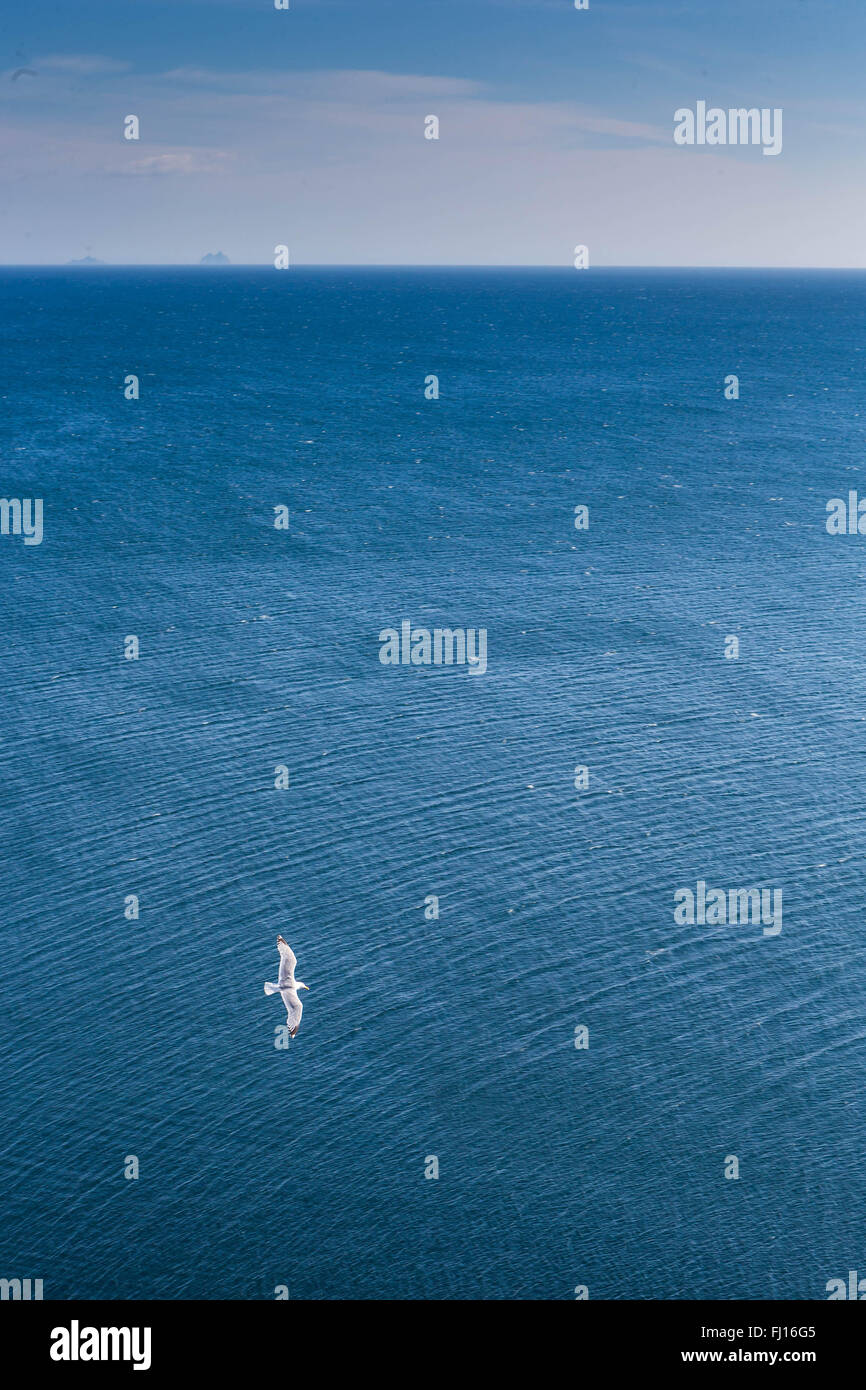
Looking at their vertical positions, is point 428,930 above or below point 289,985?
above

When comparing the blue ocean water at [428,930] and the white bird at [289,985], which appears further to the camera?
the white bird at [289,985]

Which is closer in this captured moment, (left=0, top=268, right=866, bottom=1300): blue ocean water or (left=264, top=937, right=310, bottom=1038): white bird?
(left=0, top=268, right=866, bottom=1300): blue ocean water

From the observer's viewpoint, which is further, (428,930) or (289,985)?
(428,930)

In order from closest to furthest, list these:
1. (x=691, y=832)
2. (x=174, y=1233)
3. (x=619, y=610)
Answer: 1. (x=174, y=1233)
2. (x=691, y=832)
3. (x=619, y=610)

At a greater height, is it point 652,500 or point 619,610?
point 652,500
